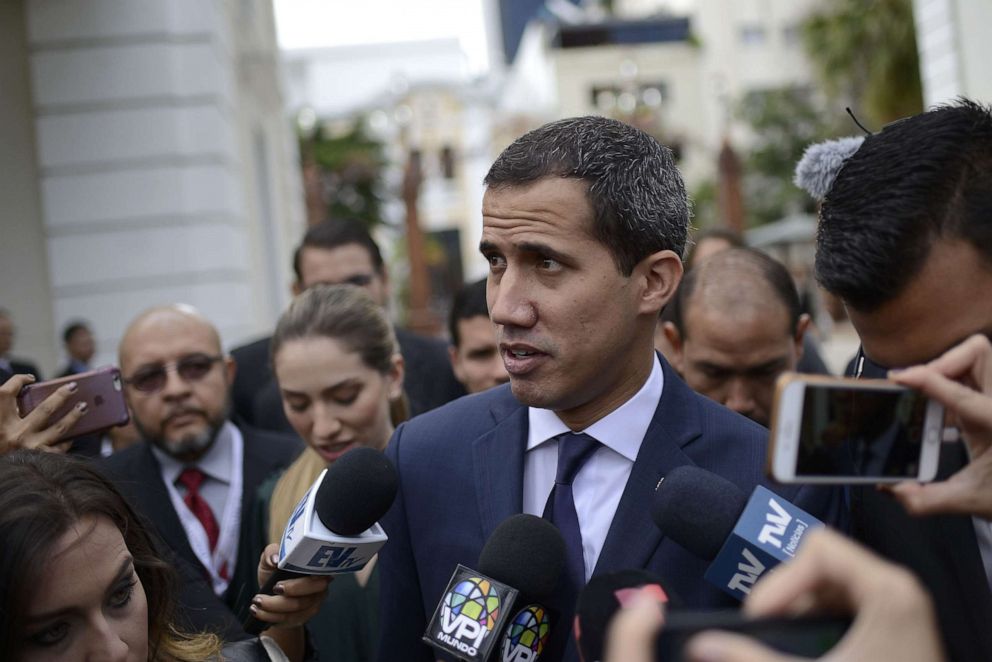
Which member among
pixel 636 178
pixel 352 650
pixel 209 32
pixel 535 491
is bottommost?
pixel 352 650

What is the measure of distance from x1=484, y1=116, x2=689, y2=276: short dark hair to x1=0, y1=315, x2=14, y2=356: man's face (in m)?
7.11

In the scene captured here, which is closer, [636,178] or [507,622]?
[507,622]

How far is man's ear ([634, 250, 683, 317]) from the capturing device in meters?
2.32

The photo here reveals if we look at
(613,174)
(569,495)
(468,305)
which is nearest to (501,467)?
(569,495)

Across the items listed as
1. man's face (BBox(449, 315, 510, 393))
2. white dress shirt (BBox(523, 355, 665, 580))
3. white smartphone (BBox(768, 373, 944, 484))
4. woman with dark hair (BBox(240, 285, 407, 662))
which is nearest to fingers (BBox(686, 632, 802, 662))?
white smartphone (BBox(768, 373, 944, 484))

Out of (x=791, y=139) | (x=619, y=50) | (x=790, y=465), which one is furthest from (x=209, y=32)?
(x=619, y=50)

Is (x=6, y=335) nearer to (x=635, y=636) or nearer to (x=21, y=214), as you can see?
(x=21, y=214)

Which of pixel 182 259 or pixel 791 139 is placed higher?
pixel 791 139

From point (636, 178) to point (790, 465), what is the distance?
91 cm

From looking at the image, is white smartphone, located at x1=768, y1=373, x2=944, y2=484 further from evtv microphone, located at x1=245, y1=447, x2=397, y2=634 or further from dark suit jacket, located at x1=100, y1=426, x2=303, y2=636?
dark suit jacket, located at x1=100, y1=426, x2=303, y2=636

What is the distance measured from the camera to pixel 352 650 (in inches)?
122

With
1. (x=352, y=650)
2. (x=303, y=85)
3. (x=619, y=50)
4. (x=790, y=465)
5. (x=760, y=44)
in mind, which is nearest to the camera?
(x=790, y=465)

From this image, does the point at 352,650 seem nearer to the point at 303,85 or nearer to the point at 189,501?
the point at 189,501

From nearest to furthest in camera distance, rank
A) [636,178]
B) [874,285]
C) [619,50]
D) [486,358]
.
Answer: [874,285]
[636,178]
[486,358]
[619,50]
